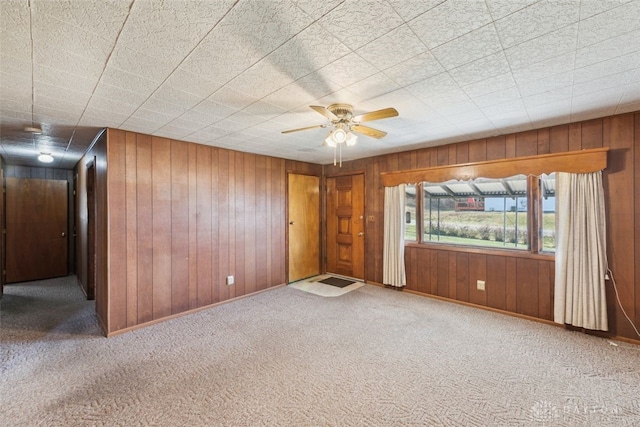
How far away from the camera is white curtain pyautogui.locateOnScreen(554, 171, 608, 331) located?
2.87 metres

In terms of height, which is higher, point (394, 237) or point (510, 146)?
point (510, 146)

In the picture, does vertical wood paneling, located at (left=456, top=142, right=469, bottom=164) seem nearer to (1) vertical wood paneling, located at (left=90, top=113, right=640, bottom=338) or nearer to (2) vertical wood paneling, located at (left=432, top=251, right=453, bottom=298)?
(1) vertical wood paneling, located at (left=90, top=113, right=640, bottom=338)

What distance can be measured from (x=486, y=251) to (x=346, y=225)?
243 centimetres

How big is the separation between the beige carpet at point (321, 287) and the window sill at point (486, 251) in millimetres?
1204

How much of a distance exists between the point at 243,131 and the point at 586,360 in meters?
4.12

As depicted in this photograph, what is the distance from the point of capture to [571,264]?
3.03m

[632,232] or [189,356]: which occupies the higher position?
[632,232]

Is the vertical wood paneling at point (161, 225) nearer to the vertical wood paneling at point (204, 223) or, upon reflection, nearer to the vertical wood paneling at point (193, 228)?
the vertical wood paneling at point (193, 228)

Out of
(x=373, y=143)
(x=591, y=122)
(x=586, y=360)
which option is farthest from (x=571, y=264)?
(x=373, y=143)

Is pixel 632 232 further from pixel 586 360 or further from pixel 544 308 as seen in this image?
pixel 586 360

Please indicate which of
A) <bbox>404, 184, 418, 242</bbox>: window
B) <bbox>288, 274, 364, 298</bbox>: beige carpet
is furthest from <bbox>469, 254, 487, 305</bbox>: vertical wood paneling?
<bbox>288, 274, 364, 298</bbox>: beige carpet

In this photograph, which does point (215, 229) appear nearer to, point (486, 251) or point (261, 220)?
point (261, 220)

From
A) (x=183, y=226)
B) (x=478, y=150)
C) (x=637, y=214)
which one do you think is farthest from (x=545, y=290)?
A: (x=183, y=226)

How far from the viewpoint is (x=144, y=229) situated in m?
3.37
